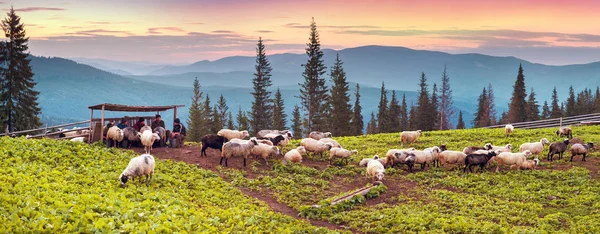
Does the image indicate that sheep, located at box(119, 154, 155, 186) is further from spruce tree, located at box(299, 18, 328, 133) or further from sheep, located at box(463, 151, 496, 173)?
spruce tree, located at box(299, 18, 328, 133)

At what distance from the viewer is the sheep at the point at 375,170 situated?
912 inches

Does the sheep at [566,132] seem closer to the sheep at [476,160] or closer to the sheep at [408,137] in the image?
the sheep at [408,137]

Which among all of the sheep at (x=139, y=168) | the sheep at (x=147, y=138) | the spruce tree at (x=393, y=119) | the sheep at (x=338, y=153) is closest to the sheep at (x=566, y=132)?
the sheep at (x=338, y=153)

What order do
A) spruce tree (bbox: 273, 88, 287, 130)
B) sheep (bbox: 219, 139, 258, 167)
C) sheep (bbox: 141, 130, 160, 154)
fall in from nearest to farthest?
sheep (bbox: 219, 139, 258, 167)
sheep (bbox: 141, 130, 160, 154)
spruce tree (bbox: 273, 88, 287, 130)

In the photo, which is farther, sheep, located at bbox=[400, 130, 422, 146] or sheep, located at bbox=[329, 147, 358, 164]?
sheep, located at bbox=[400, 130, 422, 146]

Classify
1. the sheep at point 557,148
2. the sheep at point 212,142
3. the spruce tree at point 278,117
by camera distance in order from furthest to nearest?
the spruce tree at point 278,117
the sheep at point 557,148
the sheep at point 212,142

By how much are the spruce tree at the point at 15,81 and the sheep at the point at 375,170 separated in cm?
4333

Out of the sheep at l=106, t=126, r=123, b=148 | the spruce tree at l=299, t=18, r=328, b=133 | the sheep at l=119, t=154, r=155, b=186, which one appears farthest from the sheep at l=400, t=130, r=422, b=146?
the spruce tree at l=299, t=18, r=328, b=133

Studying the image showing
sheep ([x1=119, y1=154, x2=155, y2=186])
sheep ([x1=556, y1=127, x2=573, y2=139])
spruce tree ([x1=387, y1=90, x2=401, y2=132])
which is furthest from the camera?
spruce tree ([x1=387, y1=90, x2=401, y2=132])

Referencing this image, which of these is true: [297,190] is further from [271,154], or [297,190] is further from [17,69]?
[17,69]

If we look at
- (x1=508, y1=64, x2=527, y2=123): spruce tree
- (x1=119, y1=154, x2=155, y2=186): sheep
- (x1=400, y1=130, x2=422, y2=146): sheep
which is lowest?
(x1=119, y1=154, x2=155, y2=186): sheep

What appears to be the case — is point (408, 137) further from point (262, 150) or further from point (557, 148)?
point (262, 150)

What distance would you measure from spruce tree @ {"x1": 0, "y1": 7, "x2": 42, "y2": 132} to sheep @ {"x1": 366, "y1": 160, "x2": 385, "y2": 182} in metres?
43.3

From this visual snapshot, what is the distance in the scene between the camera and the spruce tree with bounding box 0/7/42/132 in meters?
51.9
